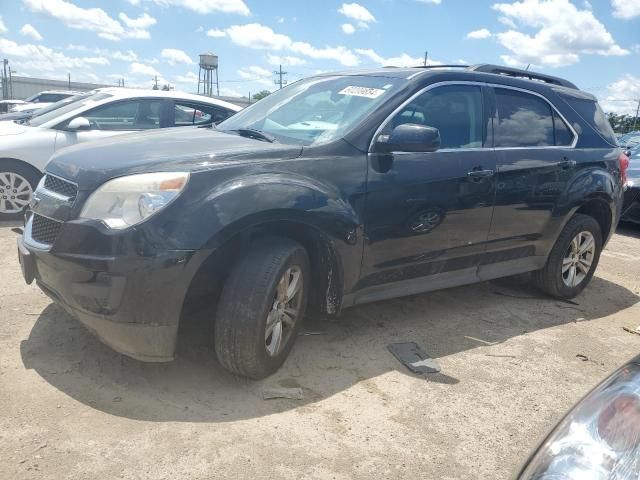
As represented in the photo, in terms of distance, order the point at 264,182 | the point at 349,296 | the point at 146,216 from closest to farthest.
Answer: the point at 146,216 < the point at 264,182 < the point at 349,296

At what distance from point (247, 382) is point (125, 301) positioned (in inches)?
34.2

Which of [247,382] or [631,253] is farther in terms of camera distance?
[631,253]

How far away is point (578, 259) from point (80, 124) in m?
5.43

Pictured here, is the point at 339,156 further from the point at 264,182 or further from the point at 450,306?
the point at 450,306

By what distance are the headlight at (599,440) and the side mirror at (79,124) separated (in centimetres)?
617

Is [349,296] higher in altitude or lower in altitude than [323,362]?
higher

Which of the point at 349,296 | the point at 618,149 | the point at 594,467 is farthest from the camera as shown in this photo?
the point at 618,149

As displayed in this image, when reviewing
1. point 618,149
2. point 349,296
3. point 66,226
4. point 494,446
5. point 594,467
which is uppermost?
point 618,149

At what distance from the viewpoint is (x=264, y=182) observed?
2.91m

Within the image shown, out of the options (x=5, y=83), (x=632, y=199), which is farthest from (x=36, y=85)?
(x=632, y=199)

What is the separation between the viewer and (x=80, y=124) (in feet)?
21.0

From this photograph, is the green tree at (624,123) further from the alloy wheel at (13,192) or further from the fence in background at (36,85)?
the alloy wheel at (13,192)

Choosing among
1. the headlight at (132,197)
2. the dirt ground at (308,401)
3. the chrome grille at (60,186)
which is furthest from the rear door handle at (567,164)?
the chrome grille at (60,186)

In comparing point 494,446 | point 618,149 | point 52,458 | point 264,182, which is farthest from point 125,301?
point 618,149
